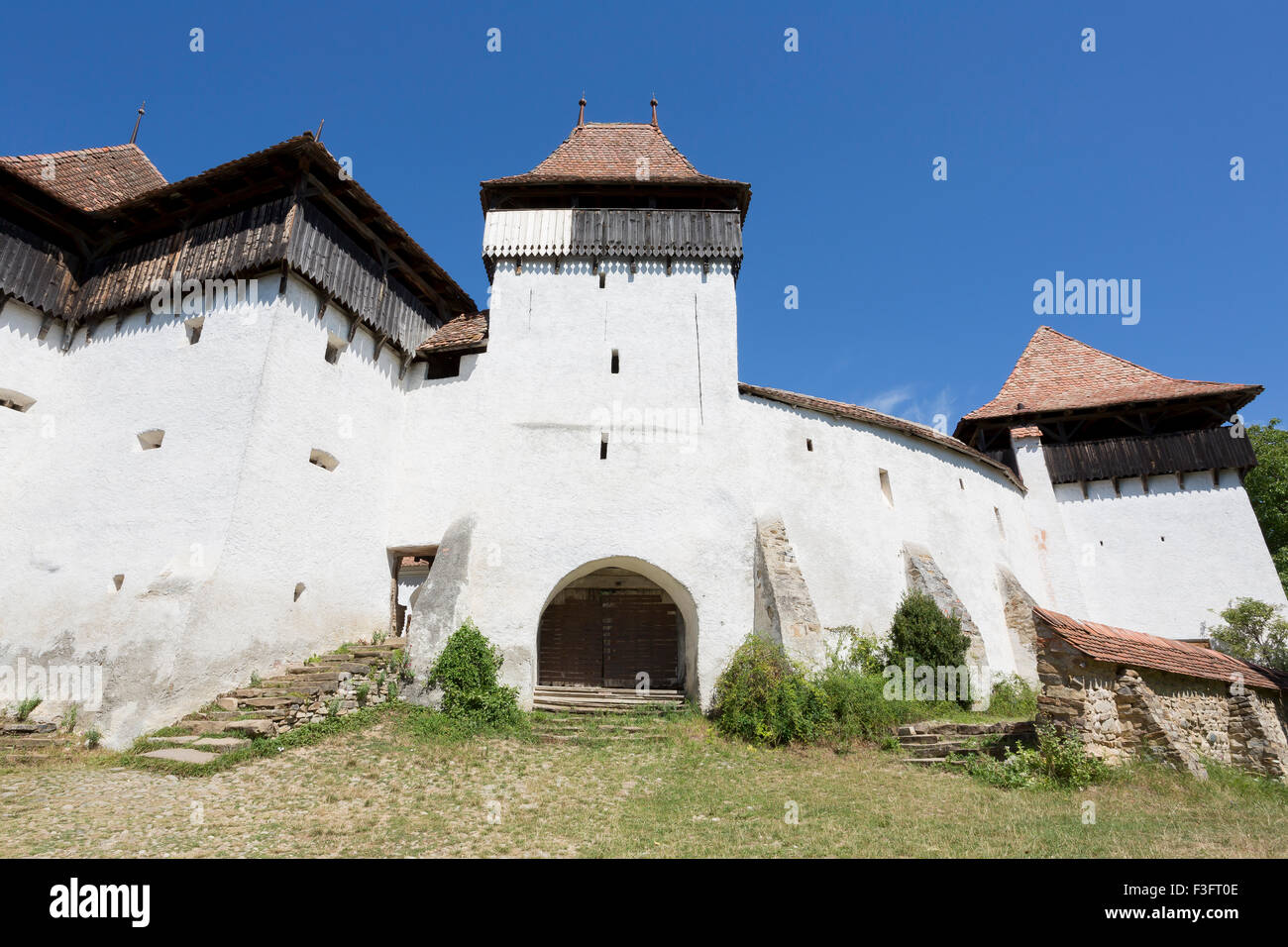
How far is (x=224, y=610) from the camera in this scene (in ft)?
34.5

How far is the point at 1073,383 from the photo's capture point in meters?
21.4

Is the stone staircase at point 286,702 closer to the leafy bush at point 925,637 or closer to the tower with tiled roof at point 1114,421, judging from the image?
the leafy bush at point 925,637

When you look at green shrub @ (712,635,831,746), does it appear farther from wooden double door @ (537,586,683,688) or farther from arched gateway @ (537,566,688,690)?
wooden double door @ (537,586,683,688)

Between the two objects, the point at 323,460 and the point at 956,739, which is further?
the point at 323,460

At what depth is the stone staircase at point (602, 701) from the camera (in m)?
11.9

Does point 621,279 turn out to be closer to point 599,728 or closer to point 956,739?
point 599,728

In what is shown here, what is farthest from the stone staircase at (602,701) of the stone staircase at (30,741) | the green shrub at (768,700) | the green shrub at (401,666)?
the stone staircase at (30,741)

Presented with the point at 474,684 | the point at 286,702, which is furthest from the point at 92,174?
the point at 474,684

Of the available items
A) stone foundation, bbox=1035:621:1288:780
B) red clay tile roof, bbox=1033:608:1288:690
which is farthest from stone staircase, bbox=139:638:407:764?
red clay tile roof, bbox=1033:608:1288:690

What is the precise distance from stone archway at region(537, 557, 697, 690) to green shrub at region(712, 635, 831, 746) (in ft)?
8.64

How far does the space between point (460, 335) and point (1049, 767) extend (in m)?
13.4

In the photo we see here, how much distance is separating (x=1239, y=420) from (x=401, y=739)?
23108 millimetres

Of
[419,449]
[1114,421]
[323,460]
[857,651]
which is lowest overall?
[857,651]

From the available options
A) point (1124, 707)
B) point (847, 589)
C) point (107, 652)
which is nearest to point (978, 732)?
point (1124, 707)
